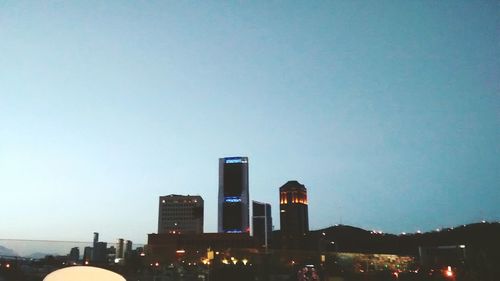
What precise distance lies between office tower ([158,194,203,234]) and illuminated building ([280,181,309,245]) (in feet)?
126

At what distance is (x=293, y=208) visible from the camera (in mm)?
181000

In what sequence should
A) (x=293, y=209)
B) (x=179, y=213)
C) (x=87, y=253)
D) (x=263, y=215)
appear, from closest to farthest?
(x=87, y=253) → (x=263, y=215) → (x=179, y=213) → (x=293, y=209)

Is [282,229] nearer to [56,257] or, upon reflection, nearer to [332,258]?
[332,258]

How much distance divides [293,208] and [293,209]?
0.46 meters

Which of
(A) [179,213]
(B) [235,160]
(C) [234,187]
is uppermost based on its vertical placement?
(B) [235,160]

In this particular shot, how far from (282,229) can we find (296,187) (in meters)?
18.7

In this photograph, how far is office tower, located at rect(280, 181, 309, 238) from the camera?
175 metres

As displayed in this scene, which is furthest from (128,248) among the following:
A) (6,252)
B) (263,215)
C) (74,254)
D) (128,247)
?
(263,215)

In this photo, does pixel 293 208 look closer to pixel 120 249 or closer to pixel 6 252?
pixel 120 249

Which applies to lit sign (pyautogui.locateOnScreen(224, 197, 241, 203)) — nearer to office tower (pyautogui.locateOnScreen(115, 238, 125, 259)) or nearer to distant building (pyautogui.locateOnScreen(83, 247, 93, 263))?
office tower (pyautogui.locateOnScreen(115, 238, 125, 259))

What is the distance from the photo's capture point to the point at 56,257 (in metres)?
12.1

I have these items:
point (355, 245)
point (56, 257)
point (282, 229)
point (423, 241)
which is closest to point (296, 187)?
point (282, 229)

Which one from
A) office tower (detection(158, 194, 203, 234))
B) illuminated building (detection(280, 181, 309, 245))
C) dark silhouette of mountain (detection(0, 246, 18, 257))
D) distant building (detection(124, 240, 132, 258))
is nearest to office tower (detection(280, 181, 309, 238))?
illuminated building (detection(280, 181, 309, 245))

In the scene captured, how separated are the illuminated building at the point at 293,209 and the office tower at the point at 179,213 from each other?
38.4m
